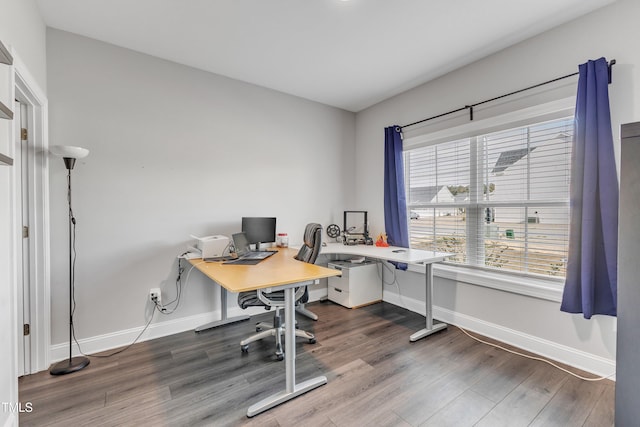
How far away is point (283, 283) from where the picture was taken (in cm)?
176

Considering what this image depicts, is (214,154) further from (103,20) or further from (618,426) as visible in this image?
(618,426)

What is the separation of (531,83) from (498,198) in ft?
3.28

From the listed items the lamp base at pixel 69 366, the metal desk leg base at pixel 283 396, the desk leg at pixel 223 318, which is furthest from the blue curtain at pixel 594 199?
the lamp base at pixel 69 366

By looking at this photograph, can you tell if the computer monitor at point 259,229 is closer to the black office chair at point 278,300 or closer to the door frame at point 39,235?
the black office chair at point 278,300

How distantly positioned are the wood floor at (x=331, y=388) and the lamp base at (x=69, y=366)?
0.05 m

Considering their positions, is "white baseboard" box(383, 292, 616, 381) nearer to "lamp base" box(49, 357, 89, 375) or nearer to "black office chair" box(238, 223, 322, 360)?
"black office chair" box(238, 223, 322, 360)

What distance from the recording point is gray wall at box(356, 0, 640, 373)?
1.93 m

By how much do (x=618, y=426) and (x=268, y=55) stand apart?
3136mm

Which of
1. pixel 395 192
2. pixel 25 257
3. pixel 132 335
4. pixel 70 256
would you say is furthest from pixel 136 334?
pixel 395 192

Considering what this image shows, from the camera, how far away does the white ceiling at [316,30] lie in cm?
203

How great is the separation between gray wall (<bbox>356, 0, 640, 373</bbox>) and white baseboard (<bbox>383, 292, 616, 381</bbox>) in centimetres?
2

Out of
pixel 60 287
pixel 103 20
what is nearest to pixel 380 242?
pixel 60 287

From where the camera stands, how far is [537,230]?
2436mm

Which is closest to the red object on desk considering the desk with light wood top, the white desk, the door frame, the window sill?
the white desk
